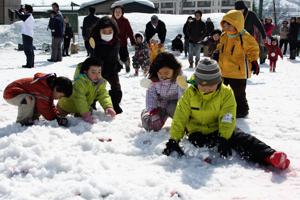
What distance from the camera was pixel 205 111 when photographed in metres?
3.78

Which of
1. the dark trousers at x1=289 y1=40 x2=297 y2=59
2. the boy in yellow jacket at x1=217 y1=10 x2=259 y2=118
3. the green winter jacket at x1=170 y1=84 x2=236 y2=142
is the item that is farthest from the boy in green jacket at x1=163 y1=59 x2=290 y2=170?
the dark trousers at x1=289 y1=40 x2=297 y2=59

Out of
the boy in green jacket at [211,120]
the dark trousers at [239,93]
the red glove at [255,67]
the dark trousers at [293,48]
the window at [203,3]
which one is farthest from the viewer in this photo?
the window at [203,3]

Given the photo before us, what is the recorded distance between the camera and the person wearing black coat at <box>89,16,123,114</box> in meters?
5.50

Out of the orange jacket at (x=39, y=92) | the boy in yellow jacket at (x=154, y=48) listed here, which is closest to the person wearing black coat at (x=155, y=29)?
the boy in yellow jacket at (x=154, y=48)

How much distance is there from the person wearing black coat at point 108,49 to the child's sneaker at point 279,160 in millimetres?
2507

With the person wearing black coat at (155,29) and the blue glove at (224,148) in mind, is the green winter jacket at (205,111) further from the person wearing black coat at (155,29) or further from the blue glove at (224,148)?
the person wearing black coat at (155,29)

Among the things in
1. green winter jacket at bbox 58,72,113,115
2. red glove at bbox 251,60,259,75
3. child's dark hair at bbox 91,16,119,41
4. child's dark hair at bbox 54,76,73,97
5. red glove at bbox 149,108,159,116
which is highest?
child's dark hair at bbox 91,16,119,41

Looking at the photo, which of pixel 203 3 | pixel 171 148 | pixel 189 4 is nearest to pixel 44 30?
pixel 171 148

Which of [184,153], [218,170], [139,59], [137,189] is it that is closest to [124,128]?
[184,153]

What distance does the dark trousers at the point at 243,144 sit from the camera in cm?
348

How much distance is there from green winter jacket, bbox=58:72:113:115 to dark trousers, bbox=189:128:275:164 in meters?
1.41

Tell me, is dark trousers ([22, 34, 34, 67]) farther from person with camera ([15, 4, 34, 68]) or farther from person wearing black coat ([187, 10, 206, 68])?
person wearing black coat ([187, 10, 206, 68])

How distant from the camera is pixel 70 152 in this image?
11.4 feet

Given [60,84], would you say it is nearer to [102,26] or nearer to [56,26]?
[102,26]
